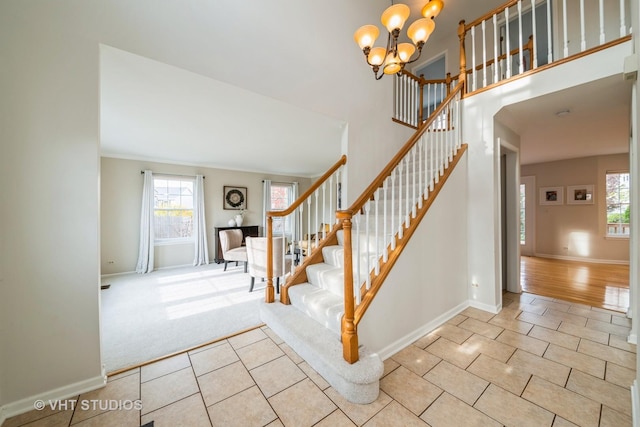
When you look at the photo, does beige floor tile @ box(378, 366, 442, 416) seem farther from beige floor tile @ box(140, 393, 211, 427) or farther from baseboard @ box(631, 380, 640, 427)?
beige floor tile @ box(140, 393, 211, 427)

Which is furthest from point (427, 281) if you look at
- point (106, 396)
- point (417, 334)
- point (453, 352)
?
point (106, 396)

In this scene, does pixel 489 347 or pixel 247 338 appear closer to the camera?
pixel 489 347

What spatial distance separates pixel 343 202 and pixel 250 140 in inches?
86.3

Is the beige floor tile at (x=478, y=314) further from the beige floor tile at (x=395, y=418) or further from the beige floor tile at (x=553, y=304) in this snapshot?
the beige floor tile at (x=395, y=418)

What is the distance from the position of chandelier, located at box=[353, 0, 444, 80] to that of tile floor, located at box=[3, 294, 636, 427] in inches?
94.2

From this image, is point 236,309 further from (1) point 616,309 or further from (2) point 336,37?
(1) point 616,309

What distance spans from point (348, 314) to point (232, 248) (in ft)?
13.5

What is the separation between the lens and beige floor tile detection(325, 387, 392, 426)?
1361mm

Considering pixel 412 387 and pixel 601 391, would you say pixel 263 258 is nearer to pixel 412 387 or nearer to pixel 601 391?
pixel 412 387

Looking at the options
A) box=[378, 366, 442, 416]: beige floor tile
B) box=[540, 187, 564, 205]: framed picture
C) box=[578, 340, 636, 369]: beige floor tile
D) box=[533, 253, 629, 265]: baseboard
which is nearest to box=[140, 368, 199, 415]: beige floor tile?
box=[378, 366, 442, 416]: beige floor tile

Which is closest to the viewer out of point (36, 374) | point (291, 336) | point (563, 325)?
point (36, 374)

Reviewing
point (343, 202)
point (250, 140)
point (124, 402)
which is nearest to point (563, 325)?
point (343, 202)

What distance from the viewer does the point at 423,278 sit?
2.25 m

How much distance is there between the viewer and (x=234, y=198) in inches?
247
